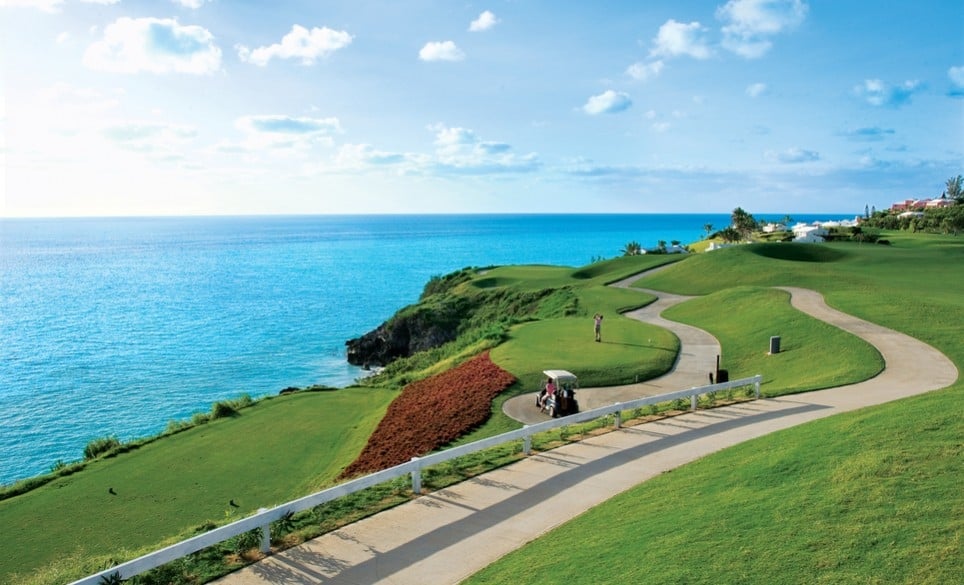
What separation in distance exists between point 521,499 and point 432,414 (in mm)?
10959

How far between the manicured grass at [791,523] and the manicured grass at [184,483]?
8345 mm

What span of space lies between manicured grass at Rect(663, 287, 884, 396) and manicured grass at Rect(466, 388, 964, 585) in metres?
10.7

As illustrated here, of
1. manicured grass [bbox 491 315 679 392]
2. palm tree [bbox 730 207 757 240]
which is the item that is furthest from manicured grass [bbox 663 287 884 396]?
palm tree [bbox 730 207 757 240]

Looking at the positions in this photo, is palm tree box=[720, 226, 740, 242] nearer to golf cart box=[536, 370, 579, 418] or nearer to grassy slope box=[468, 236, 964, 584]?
golf cart box=[536, 370, 579, 418]

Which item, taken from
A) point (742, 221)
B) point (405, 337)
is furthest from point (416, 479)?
point (742, 221)

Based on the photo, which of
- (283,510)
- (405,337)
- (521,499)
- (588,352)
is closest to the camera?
(283,510)

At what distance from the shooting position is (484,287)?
72750mm

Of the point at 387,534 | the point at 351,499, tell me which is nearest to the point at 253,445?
the point at 351,499

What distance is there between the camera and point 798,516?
10227mm

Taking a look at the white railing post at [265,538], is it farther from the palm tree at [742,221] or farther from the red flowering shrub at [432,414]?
the palm tree at [742,221]

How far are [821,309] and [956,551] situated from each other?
32861 millimetres

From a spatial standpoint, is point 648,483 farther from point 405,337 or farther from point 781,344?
point 405,337

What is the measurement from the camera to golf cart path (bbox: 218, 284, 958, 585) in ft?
34.7

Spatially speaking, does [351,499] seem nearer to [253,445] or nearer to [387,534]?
[387,534]
